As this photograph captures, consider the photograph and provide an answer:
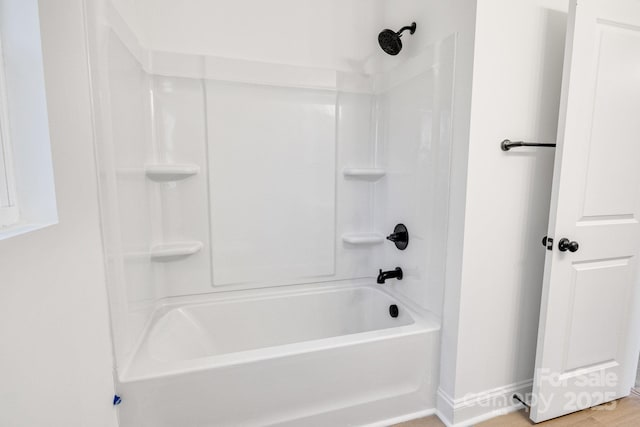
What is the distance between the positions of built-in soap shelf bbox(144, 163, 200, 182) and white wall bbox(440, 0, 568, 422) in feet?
4.97

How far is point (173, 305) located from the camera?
182 centimetres

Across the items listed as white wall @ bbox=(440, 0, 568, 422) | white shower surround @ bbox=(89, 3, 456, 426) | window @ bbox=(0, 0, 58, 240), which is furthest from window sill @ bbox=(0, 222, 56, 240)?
white wall @ bbox=(440, 0, 568, 422)

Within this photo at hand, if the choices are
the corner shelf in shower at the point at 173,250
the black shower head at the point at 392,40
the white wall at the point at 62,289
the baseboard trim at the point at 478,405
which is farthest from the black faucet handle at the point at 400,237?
the white wall at the point at 62,289

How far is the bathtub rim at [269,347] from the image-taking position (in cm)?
120

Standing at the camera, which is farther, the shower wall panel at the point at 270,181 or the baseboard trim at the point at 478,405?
the shower wall panel at the point at 270,181

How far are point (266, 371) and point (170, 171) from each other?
1194 millimetres

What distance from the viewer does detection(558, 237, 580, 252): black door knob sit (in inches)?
53.9

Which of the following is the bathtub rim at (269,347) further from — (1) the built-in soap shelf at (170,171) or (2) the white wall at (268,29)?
(2) the white wall at (268,29)

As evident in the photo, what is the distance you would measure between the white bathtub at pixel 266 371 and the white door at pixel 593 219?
24.7 inches

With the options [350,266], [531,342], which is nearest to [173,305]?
[350,266]

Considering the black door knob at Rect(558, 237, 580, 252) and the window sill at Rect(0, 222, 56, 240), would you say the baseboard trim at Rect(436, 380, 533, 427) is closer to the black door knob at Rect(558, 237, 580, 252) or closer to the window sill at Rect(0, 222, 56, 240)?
the black door knob at Rect(558, 237, 580, 252)

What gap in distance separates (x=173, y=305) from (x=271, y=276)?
0.63 metres

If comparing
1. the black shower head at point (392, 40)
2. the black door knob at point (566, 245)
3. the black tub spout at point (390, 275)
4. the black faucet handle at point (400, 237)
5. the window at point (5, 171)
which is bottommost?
the black tub spout at point (390, 275)

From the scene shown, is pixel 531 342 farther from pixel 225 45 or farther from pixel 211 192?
pixel 225 45
